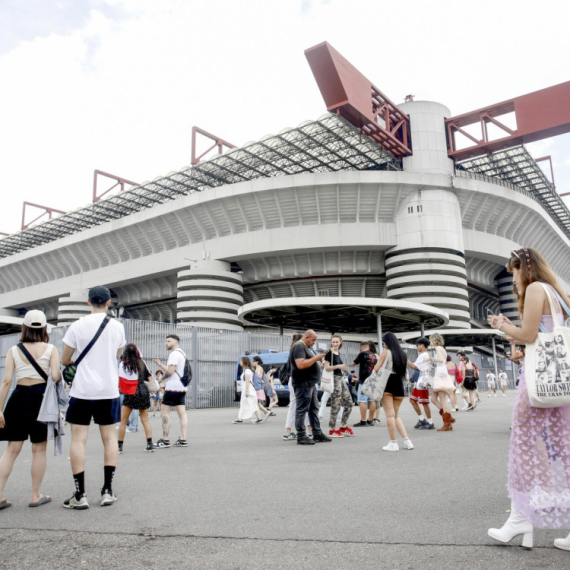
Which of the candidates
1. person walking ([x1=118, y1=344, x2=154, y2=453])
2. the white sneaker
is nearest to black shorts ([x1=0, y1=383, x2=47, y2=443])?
the white sneaker

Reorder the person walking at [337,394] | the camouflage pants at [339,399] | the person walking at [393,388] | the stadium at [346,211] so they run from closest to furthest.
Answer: the person walking at [393,388], the person walking at [337,394], the camouflage pants at [339,399], the stadium at [346,211]

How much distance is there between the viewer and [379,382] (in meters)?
7.62

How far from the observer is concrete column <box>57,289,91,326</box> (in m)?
48.2

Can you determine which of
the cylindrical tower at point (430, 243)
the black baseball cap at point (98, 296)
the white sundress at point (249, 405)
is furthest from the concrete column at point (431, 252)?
the black baseball cap at point (98, 296)

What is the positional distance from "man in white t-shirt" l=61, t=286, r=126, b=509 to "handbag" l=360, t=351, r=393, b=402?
158 inches

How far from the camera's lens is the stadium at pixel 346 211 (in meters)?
34.4

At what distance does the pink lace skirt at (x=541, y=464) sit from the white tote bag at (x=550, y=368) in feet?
0.58

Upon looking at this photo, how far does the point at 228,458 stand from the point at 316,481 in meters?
2.18

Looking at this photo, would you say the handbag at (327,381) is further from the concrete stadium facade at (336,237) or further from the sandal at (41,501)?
the concrete stadium facade at (336,237)

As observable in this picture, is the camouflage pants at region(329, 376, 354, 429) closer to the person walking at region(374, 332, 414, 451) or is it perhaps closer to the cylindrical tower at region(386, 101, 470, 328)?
the person walking at region(374, 332, 414, 451)

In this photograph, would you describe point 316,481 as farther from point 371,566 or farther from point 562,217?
point 562,217

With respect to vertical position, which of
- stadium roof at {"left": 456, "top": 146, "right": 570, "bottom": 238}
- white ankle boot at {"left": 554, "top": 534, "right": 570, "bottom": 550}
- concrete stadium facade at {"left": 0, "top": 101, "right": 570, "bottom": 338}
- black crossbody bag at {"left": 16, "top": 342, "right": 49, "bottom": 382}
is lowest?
white ankle boot at {"left": 554, "top": 534, "right": 570, "bottom": 550}

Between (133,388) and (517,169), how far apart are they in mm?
41109

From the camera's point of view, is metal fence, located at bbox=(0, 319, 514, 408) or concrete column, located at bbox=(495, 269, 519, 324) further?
concrete column, located at bbox=(495, 269, 519, 324)
